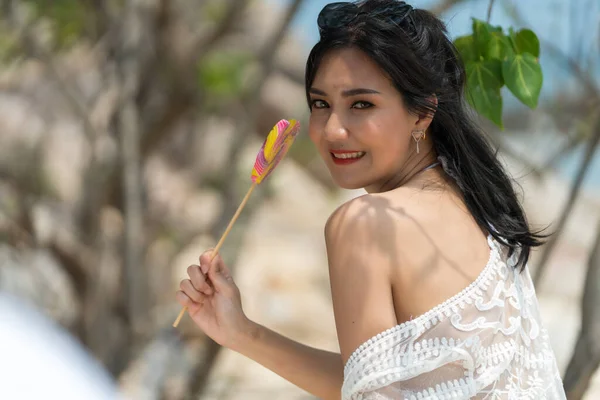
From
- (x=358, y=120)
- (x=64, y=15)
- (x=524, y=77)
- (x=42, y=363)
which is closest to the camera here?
(x=358, y=120)

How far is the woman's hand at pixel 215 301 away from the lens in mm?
1675

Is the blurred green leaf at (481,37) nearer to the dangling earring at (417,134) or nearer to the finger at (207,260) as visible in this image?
the dangling earring at (417,134)

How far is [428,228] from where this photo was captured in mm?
1446

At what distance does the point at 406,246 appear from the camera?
4.61 feet

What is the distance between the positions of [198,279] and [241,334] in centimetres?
15

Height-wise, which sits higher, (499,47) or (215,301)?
(499,47)

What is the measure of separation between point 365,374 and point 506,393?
0.93 feet

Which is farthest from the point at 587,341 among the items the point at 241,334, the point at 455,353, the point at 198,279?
the point at 198,279

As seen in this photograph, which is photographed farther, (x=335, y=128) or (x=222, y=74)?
(x=222, y=74)

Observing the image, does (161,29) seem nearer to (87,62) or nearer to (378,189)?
(87,62)

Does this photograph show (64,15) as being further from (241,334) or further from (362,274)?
(362,274)

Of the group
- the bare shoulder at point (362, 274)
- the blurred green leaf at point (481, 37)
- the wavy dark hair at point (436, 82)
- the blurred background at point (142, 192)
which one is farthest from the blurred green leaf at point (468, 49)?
the blurred background at point (142, 192)

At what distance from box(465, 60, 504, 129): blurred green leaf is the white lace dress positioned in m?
0.44

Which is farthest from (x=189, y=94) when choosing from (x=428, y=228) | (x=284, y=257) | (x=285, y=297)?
(x=284, y=257)
